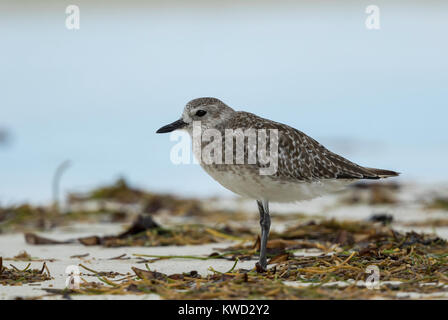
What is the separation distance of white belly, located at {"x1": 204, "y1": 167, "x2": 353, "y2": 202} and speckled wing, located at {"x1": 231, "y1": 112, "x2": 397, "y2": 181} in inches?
3.0

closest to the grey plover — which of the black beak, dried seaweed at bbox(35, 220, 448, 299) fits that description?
the black beak

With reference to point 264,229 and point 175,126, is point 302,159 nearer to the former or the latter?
point 264,229

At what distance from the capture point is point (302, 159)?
5.86 metres

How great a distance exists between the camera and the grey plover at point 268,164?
214 inches

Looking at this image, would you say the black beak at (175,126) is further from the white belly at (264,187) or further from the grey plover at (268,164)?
the white belly at (264,187)

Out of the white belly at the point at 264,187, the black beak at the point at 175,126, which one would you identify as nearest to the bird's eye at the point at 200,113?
the black beak at the point at 175,126

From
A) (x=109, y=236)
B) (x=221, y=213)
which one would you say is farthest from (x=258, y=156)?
(x=221, y=213)

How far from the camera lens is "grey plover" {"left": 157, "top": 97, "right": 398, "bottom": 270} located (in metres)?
5.45

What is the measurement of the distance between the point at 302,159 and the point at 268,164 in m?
0.48

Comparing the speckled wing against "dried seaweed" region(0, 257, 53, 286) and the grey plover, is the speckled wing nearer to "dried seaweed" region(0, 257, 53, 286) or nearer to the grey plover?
the grey plover
